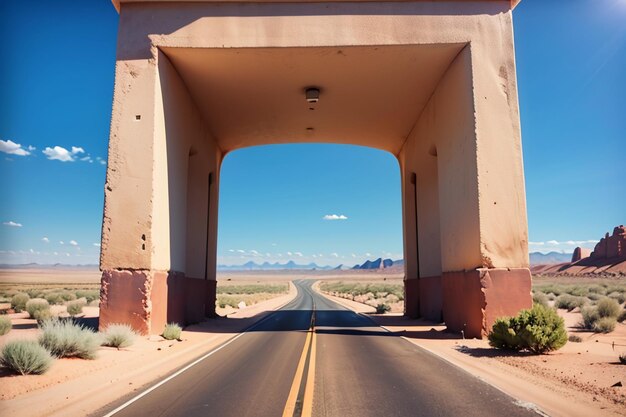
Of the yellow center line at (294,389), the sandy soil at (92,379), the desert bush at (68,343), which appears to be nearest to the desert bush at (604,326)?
the yellow center line at (294,389)

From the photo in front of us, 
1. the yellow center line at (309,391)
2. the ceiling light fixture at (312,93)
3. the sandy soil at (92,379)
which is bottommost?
the sandy soil at (92,379)

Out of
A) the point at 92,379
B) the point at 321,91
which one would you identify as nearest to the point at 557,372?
the point at 92,379

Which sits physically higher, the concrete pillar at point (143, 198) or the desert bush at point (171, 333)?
the concrete pillar at point (143, 198)

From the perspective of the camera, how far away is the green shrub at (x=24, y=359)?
930 cm

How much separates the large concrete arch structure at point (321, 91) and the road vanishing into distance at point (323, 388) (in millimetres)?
4765

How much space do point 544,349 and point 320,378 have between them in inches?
258

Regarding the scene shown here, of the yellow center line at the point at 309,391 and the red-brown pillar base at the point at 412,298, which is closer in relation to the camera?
the yellow center line at the point at 309,391

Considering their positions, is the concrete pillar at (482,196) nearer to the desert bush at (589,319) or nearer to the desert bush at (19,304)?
the desert bush at (589,319)

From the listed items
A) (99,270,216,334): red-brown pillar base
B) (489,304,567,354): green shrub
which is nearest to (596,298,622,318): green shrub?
(489,304,567,354): green shrub

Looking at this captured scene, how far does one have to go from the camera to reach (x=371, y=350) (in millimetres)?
13352

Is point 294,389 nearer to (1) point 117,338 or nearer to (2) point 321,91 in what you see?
(1) point 117,338

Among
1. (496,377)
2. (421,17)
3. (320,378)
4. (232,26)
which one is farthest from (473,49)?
(320,378)

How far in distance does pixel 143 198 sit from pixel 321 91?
366 inches

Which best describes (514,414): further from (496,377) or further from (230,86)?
(230,86)
